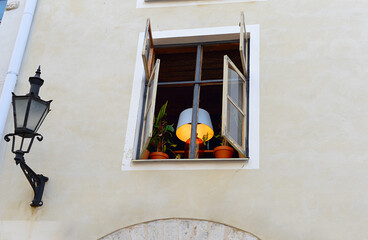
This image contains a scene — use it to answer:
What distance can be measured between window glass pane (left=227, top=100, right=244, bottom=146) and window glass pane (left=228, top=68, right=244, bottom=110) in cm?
12

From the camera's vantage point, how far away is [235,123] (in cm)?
557

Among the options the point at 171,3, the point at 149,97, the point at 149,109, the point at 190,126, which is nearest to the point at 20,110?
the point at 149,109

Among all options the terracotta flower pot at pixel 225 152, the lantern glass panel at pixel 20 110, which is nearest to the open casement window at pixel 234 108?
the terracotta flower pot at pixel 225 152

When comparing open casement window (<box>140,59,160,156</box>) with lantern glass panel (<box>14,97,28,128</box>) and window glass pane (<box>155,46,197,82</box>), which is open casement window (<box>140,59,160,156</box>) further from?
lantern glass panel (<box>14,97,28,128</box>)

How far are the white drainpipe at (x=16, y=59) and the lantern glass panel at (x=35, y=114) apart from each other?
107cm

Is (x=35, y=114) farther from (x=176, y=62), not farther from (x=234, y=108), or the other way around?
(x=176, y=62)

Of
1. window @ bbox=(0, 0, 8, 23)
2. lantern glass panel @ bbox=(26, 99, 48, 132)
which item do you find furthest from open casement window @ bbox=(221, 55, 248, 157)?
window @ bbox=(0, 0, 8, 23)

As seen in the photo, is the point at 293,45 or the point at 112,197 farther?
the point at 293,45

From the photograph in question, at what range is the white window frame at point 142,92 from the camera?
5.42 meters

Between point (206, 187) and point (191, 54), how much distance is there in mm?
2004

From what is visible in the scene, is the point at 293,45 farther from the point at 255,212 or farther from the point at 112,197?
the point at 112,197

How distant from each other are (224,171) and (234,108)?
0.66 meters

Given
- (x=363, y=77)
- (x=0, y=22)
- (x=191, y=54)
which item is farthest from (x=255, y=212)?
(x=0, y=22)

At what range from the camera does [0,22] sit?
705 centimetres
